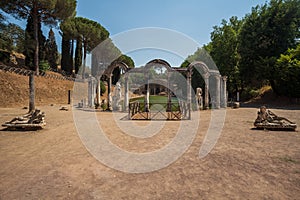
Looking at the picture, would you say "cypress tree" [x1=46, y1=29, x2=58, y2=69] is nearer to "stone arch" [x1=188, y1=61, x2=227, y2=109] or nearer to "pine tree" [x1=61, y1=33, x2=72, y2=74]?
"pine tree" [x1=61, y1=33, x2=72, y2=74]

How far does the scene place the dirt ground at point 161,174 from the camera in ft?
11.5

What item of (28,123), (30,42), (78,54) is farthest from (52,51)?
(28,123)

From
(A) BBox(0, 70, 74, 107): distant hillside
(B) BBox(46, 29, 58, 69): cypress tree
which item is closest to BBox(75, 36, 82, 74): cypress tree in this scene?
(B) BBox(46, 29, 58, 69): cypress tree

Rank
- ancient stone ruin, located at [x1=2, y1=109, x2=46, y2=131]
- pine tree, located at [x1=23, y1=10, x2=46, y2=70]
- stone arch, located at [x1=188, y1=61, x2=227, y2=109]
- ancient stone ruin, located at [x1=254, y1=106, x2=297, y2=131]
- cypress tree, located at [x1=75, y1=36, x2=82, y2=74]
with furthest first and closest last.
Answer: cypress tree, located at [x1=75, y1=36, x2=82, y2=74] < pine tree, located at [x1=23, y1=10, x2=46, y2=70] < stone arch, located at [x1=188, y1=61, x2=227, y2=109] < ancient stone ruin, located at [x1=2, y1=109, x2=46, y2=131] < ancient stone ruin, located at [x1=254, y1=106, x2=297, y2=131]

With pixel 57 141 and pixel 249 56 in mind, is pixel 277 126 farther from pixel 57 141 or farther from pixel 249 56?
pixel 249 56

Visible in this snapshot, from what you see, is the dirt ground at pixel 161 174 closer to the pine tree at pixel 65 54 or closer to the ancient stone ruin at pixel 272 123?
the ancient stone ruin at pixel 272 123

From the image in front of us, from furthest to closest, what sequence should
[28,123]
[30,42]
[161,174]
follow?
[30,42], [28,123], [161,174]

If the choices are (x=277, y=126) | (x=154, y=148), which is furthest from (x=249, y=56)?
(x=154, y=148)

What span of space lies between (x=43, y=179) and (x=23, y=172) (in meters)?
0.84

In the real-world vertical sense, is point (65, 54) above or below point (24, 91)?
above

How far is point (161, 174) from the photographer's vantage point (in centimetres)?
438

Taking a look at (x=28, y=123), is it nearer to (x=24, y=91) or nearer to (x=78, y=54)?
(x=24, y=91)

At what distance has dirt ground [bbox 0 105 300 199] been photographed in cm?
352

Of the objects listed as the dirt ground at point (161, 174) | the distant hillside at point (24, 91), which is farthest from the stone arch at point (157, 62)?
the distant hillside at point (24, 91)
